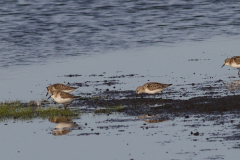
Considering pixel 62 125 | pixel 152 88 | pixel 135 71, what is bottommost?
pixel 135 71

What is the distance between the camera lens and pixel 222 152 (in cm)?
1140

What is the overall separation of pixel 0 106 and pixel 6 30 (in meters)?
22.6

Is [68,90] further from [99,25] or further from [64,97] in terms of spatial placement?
[99,25]

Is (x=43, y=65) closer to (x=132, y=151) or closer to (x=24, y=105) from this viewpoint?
(x=24, y=105)

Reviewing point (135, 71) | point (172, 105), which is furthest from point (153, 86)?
point (135, 71)

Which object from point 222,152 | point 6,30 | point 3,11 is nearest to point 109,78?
point 222,152

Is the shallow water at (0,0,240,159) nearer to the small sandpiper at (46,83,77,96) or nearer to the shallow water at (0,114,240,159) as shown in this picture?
the shallow water at (0,114,240,159)

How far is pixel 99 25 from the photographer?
4119 centimetres

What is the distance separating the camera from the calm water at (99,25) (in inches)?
1256

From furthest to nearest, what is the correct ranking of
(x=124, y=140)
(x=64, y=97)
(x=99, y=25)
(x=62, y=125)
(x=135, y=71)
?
(x=99, y=25), (x=135, y=71), (x=64, y=97), (x=62, y=125), (x=124, y=140)

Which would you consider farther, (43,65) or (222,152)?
(43,65)

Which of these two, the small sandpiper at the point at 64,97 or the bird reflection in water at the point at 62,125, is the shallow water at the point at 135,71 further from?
the bird reflection in water at the point at 62,125

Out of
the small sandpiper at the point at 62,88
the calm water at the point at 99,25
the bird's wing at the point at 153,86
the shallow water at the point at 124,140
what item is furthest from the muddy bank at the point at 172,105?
the calm water at the point at 99,25

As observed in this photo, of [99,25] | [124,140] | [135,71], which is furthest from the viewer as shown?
[99,25]
